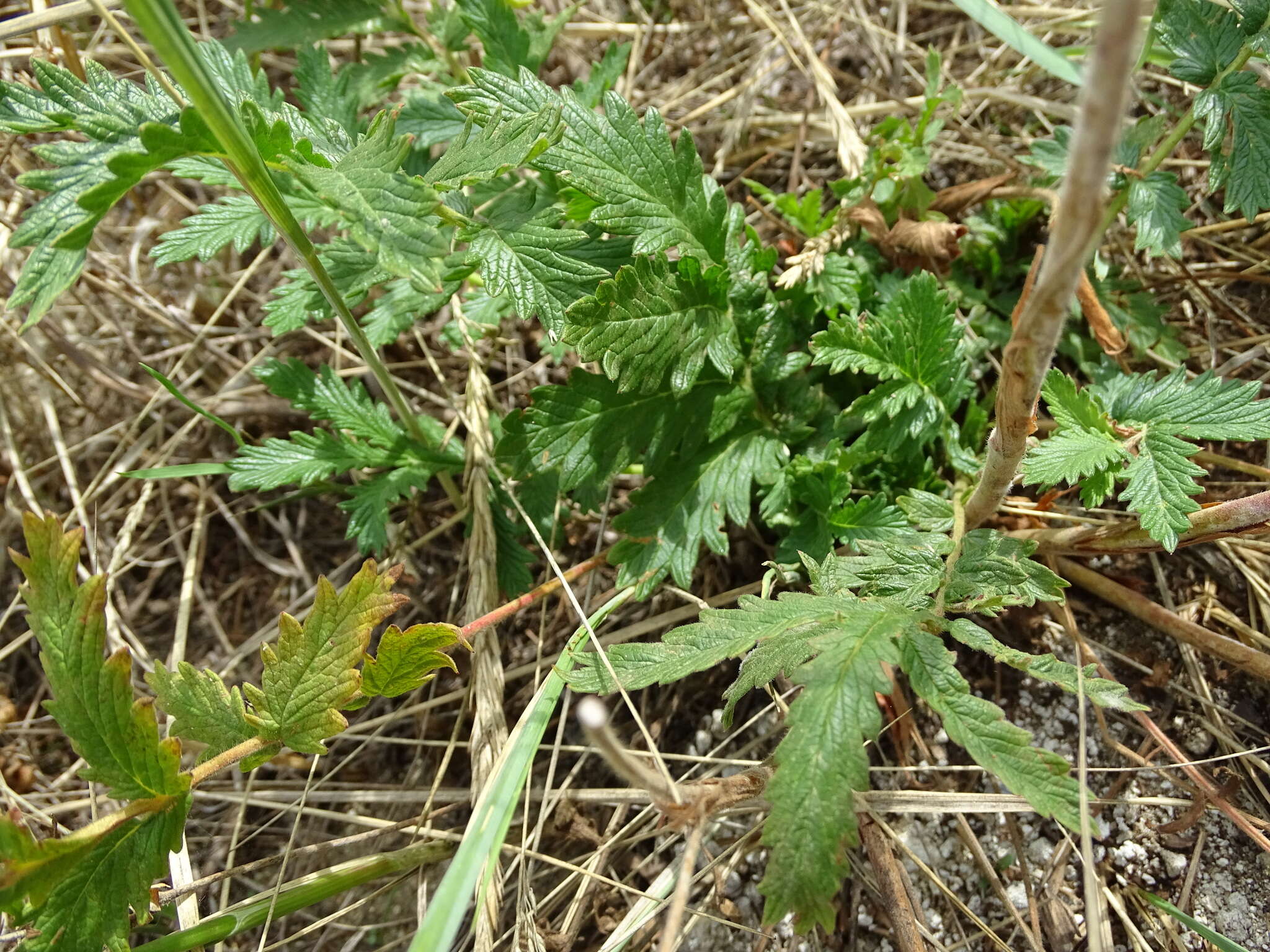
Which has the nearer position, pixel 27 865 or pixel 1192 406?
pixel 27 865

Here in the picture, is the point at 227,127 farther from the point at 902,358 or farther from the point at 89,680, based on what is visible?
the point at 902,358

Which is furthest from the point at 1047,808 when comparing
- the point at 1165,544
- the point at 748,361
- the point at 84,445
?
the point at 84,445

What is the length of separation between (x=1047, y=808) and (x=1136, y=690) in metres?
0.99

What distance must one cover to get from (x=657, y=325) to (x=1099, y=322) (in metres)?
1.25

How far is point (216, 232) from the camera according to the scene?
1981 mm

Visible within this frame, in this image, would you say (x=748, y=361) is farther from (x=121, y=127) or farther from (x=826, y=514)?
(x=121, y=127)

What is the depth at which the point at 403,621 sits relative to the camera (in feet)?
9.14

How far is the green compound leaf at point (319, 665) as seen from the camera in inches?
69.6

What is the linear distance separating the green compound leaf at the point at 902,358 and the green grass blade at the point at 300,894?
5.15 feet

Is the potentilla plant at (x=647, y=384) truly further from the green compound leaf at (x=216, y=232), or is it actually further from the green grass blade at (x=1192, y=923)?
the green grass blade at (x=1192, y=923)

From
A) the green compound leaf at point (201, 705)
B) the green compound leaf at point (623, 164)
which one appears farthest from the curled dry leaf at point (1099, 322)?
the green compound leaf at point (201, 705)

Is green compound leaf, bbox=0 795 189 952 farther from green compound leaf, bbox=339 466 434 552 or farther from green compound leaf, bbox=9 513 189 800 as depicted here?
green compound leaf, bbox=339 466 434 552

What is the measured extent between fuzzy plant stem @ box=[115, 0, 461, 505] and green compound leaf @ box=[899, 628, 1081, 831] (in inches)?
54.6

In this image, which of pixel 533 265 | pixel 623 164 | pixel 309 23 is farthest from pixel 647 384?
pixel 309 23
